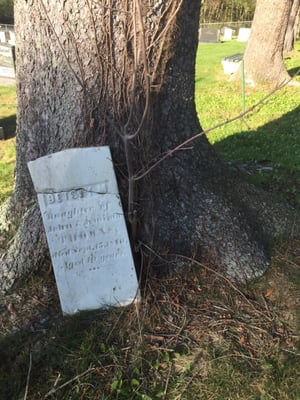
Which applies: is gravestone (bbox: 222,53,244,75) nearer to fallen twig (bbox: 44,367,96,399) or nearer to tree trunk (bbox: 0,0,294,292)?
tree trunk (bbox: 0,0,294,292)

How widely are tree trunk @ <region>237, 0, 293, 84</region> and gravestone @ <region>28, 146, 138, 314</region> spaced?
27.7 ft

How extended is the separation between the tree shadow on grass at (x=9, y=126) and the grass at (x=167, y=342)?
5294 mm

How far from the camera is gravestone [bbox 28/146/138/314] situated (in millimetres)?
2244

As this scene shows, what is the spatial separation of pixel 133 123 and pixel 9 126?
6239 millimetres

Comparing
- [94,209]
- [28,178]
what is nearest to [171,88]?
[94,209]

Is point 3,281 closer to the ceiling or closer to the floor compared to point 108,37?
closer to the floor

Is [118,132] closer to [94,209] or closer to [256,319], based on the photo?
[94,209]

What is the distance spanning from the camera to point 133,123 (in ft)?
7.77

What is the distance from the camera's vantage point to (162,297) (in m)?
2.54

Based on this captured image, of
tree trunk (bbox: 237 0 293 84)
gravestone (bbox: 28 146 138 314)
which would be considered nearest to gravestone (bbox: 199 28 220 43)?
tree trunk (bbox: 237 0 293 84)

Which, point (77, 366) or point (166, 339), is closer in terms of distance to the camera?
point (77, 366)

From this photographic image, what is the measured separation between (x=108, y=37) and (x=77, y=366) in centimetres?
183

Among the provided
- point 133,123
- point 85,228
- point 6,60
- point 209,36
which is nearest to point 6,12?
point 209,36

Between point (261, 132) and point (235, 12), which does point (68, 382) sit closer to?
point (261, 132)
